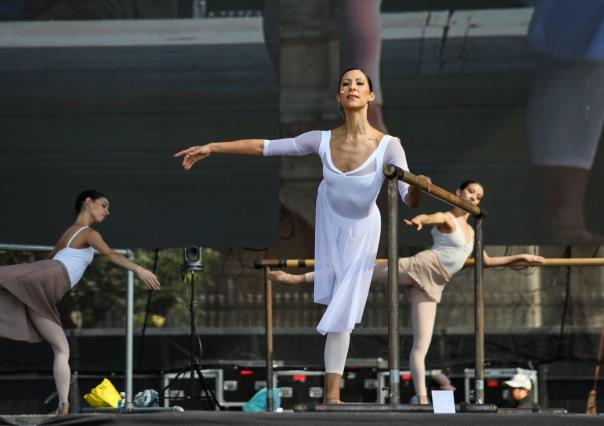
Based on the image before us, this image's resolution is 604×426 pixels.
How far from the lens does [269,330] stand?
8.02 metres

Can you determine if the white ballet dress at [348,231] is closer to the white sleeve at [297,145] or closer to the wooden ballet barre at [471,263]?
the white sleeve at [297,145]

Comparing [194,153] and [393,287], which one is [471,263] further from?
[393,287]

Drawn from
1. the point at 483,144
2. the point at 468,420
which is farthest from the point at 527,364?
the point at 468,420

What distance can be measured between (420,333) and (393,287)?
2266mm

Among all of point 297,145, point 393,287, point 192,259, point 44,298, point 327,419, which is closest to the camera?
point 327,419

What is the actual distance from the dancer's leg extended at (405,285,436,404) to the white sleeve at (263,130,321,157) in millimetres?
1788

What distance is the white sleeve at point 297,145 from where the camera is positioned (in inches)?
237

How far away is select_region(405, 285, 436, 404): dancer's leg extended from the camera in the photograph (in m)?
7.52

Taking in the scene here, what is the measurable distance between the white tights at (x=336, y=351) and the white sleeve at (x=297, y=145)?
0.76 meters

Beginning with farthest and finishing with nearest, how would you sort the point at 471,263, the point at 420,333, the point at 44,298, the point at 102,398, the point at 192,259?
the point at 192,259, the point at 102,398, the point at 471,263, the point at 420,333, the point at 44,298

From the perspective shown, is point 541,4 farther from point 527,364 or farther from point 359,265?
point 359,265

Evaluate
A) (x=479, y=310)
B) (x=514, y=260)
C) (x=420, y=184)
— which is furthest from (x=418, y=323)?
(x=420, y=184)

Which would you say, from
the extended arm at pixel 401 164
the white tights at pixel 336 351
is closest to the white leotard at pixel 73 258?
the white tights at pixel 336 351

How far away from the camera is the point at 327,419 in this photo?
5.00 meters
